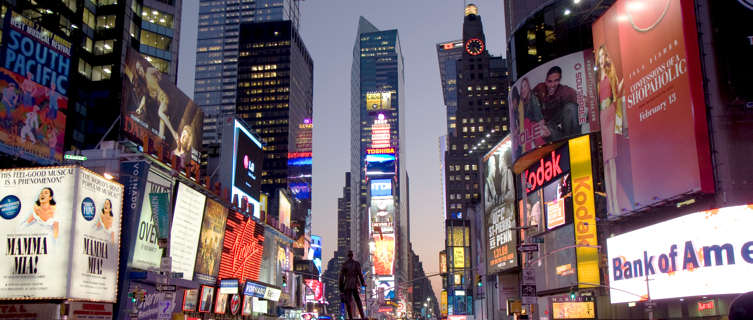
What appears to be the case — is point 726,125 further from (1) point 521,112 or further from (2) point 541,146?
(1) point 521,112

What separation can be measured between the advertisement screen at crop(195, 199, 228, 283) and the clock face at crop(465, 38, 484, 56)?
15093cm

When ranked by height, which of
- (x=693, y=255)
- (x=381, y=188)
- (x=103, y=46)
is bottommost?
(x=693, y=255)

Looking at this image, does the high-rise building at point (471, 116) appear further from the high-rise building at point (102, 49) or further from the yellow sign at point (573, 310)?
the yellow sign at point (573, 310)

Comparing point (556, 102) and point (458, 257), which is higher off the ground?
point (556, 102)

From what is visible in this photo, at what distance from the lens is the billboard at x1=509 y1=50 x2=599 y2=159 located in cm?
4275

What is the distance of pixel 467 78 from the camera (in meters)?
189

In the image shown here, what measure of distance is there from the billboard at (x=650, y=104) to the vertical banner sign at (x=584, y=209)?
10.0ft

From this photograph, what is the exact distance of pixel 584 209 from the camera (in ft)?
139

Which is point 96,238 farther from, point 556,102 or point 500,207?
point 500,207

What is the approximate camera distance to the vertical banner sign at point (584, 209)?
137 feet


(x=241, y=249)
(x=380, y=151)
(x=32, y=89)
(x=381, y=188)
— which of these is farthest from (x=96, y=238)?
(x=380, y=151)

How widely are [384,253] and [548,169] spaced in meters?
94.7

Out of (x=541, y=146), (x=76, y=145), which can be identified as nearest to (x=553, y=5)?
(x=541, y=146)

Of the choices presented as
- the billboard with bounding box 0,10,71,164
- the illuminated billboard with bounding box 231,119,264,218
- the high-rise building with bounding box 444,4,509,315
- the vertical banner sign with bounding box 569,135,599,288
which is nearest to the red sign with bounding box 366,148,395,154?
the high-rise building with bounding box 444,4,509,315
